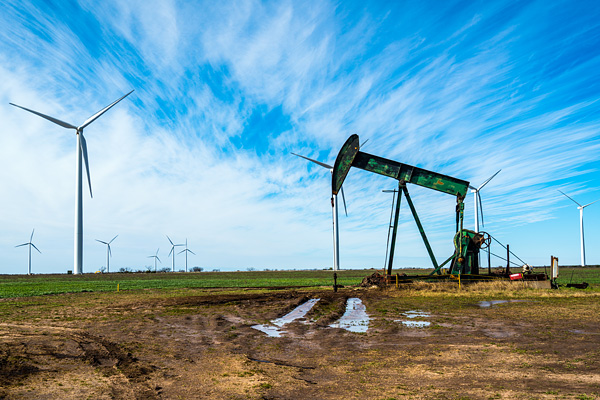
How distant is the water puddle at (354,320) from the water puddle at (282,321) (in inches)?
65.3

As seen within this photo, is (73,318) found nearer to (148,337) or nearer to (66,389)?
(148,337)

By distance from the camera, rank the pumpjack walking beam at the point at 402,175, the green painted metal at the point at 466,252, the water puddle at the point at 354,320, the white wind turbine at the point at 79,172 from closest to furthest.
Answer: the water puddle at the point at 354,320 < the pumpjack walking beam at the point at 402,175 < the green painted metal at the point at 466,252 < the white wind turbine at the point at 79,172

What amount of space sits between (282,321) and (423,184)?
14784mm

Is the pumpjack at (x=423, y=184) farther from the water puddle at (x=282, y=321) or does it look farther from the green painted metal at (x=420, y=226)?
the water puddle at (x=282, y=321)

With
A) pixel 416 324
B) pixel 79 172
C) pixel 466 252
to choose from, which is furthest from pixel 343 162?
pixel 79 172

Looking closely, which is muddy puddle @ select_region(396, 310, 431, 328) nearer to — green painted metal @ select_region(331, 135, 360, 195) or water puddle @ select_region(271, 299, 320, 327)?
water puddle @ select_region(271, 299, 320, 327)

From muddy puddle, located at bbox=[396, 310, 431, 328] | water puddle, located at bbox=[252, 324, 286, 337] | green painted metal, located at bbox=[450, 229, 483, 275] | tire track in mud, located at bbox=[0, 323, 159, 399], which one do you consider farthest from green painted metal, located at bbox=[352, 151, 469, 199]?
tire track in mud, located at bbox=[0, 323, 159, 399]

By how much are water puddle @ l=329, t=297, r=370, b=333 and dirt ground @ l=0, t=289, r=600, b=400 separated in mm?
308

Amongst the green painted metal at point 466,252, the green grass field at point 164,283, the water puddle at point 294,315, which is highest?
the green painted metal at point 466,252

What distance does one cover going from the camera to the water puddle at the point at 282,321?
39.7ft

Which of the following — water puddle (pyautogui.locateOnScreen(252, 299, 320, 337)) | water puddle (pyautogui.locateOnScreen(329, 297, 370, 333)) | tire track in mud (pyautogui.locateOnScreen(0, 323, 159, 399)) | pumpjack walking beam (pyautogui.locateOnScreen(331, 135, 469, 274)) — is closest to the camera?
tire track in mud (pyautogui.locateOnScreen(0, 323, 159, 399))

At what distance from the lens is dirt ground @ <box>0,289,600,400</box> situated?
6.36 metres

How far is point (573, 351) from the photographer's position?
8.78 m

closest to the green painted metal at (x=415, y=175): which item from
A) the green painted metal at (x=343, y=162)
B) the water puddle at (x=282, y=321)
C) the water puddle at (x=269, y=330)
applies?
the green painted metal at (x=343, y=162)
